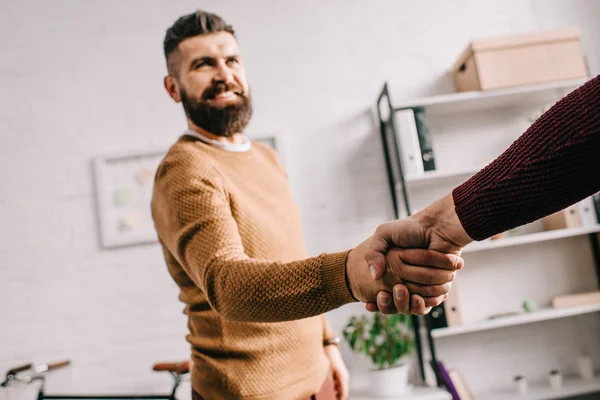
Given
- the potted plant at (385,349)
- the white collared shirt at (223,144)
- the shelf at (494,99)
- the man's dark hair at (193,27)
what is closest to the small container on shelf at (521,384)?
the potted plant at (385,349)

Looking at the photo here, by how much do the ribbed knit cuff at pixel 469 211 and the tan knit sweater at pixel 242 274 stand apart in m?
0.20

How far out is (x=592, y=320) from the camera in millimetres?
2666

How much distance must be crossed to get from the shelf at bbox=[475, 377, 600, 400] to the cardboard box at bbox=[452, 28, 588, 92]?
145cm

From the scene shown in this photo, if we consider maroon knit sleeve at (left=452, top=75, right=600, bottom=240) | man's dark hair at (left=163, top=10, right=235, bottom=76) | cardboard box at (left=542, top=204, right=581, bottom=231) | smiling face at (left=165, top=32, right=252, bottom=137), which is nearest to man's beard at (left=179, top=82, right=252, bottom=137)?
smiling face at (left=165, top=32, right=252, bottom=137)

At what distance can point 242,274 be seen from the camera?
90 cm

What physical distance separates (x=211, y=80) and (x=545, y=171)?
0.94 m

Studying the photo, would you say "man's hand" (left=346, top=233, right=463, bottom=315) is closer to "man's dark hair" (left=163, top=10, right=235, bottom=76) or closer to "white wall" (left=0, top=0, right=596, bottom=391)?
"man's dark hair" (left=163, top=10, right=235, bottom=76)

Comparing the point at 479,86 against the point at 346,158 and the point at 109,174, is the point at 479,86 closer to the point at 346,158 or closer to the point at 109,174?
the point at 346,158

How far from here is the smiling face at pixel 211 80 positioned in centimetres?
135

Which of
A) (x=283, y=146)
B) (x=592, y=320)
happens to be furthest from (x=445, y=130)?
(x=592, y=320)

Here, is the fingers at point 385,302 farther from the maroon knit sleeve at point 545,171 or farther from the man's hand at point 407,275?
the maroon knit sleeve at point 545,171

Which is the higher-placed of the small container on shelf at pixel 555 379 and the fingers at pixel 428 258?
the fingers at pixel 428 258

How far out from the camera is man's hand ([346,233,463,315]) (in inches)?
33.3

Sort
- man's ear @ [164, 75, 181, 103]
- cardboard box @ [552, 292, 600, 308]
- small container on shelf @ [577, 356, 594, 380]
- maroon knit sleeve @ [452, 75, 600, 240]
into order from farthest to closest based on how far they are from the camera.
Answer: small container on shelf @ [577, 356, 594, 380], cardboard box @ [552, 292, 600, 308], man's ear @ [164, 75, 181, 103], maroon knit sleeve @ [452, 75, 600, 240]
